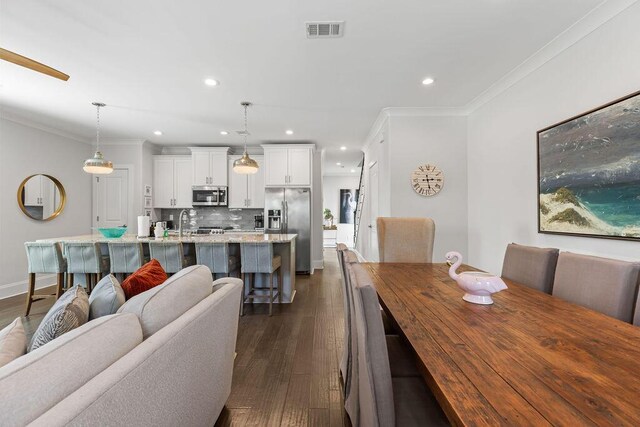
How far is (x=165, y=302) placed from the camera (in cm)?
113

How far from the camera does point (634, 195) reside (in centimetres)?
184

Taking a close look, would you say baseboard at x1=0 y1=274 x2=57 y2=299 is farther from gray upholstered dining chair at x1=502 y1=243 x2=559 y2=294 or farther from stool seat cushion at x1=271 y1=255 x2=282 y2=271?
gray upholstered dining chair at x1=502 y1=243 x2=559 y2=294

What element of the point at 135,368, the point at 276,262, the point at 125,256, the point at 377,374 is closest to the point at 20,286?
the point at 125,256

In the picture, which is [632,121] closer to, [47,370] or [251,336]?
[47,370]

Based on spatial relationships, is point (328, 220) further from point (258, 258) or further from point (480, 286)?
point (480, 286)

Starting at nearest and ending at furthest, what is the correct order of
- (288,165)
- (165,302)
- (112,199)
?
(165,302)
(112,199)
(288,165)

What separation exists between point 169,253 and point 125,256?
54 centimetres

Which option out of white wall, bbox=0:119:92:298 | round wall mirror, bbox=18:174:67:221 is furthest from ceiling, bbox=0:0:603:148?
round wall mirror, bbox=18:174:67:221

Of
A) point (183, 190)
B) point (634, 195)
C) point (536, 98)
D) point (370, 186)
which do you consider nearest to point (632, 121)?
point (634, 195)

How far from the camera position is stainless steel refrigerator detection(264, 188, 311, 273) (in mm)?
5496

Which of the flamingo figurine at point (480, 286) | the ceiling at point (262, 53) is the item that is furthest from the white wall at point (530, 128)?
the flamingo figurine at point (480, 286)

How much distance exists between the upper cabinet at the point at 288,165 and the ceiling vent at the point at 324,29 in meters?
3.31

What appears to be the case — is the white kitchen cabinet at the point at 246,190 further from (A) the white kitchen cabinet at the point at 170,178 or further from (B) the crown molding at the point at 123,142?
(B) the crown molding at the point at 123,142

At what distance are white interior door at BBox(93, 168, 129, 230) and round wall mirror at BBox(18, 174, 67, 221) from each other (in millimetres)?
578
